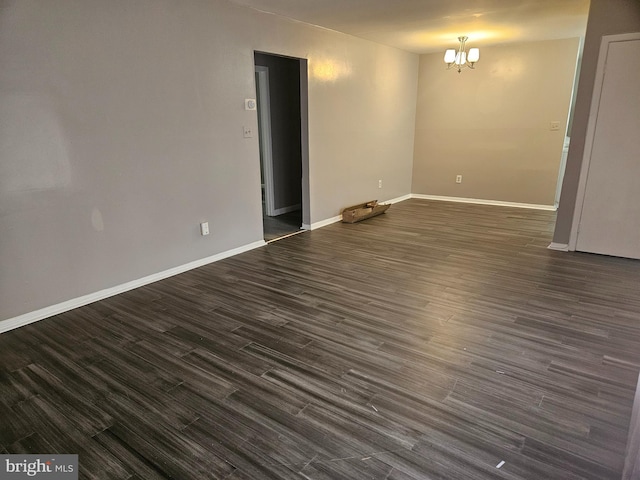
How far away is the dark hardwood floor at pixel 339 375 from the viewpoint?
5.52 feet

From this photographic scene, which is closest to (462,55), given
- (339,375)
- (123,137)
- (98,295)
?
(123,137)

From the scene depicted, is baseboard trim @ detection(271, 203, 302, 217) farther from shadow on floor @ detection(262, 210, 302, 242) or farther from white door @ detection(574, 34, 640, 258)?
white door @ detection(574, 34, 640, 258)

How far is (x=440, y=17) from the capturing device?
4301mm

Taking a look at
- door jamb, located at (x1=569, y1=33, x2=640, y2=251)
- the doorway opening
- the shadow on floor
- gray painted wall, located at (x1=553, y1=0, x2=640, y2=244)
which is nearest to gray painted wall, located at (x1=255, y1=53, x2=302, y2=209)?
the doorway opening

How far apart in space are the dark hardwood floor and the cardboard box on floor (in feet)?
6.18

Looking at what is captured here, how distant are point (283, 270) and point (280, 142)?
2.83 meters

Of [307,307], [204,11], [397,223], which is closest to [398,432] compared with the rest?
[307,307]

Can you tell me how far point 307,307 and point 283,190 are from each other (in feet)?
11.5

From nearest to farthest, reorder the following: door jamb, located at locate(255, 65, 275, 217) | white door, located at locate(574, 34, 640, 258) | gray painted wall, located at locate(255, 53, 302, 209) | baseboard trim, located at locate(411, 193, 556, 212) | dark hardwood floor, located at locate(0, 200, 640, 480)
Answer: dark hardwood floor, located at locate(0, 200, 640, 480) < white door, located at locate(574, 34, 640, 258) < door jamb, located at locate(255, 65, 275, 217) < gray painted wall, located at locate(255, 53, 302, 209) < baseboard trim, located at locate(411, 193, 556, 212)

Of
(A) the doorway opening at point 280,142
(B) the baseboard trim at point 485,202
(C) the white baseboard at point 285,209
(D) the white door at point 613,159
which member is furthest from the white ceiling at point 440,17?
(C) the white baseboard at point 285,209

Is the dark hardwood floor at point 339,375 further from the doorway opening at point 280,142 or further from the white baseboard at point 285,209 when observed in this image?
the white baseboard at point 285,209

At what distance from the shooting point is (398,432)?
180 centimetres

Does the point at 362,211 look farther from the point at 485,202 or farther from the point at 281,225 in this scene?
the point at 485,202

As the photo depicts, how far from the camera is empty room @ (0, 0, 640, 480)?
1.78m
